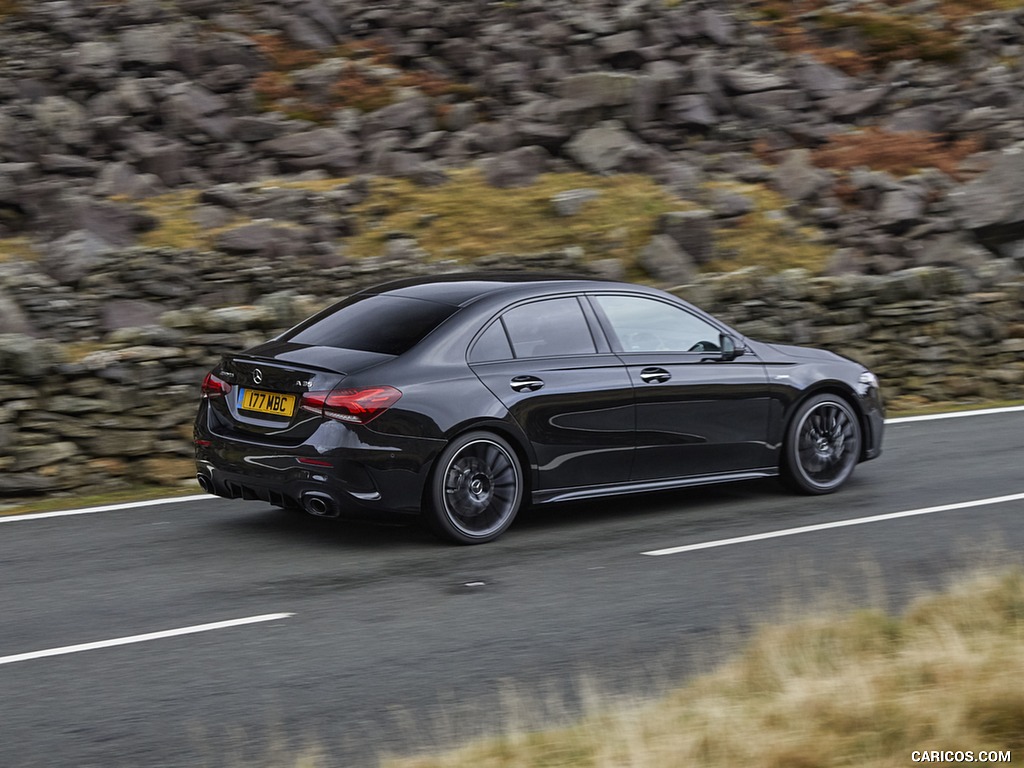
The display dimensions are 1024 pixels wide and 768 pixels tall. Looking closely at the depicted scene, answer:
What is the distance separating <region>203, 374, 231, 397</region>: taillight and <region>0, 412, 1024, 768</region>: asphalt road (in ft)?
2.97

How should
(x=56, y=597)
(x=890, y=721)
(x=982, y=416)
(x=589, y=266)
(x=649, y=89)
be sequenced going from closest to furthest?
(x=890, y=721) → (x=56, y=597) → (x=982, y=416) → (x=589, y=266) → (x=649, y=89)

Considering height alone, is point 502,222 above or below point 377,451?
above

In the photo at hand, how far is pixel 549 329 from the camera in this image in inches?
344

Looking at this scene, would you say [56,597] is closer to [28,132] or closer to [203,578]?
[203,578]

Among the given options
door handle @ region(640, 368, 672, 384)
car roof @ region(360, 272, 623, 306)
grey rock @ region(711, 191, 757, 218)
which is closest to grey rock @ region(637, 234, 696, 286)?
grey rock @ region(711, 191, 757, 218)

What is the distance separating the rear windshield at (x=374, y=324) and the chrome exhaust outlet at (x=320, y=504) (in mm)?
940

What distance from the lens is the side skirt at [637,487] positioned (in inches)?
338

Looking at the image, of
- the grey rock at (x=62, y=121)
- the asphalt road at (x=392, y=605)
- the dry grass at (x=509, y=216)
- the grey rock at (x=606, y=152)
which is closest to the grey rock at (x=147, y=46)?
the grey rock at (x=62, y=121)

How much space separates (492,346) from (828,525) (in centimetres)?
247

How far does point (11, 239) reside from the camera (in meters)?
20.6

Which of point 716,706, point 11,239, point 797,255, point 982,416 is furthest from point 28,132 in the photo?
point 716,706

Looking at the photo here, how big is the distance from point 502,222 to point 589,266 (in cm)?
312

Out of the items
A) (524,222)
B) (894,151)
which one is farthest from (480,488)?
(894,151)

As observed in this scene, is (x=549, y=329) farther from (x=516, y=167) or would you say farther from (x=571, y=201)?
(x=516, y=167)
